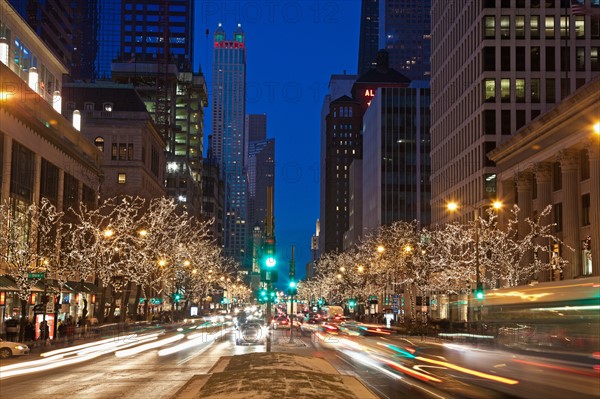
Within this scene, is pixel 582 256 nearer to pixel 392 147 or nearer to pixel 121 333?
pixel 121 333

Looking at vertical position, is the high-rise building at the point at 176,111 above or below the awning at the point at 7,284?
above

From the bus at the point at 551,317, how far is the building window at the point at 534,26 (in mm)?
77243

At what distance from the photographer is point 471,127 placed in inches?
3893

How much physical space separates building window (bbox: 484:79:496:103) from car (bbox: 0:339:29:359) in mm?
65207

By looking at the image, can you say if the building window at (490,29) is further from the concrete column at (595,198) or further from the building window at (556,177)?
the concrete column at (595,198)

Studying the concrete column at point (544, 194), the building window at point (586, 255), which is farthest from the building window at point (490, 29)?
the building window at point (586, 255)

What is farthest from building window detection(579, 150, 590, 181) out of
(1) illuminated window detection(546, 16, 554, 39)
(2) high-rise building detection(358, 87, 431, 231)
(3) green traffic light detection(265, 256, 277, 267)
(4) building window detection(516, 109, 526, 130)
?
(2) high-rise building detection(358, 87, 431, 231)

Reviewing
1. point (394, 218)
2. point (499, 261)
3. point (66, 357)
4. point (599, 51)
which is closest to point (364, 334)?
point (499, 261)

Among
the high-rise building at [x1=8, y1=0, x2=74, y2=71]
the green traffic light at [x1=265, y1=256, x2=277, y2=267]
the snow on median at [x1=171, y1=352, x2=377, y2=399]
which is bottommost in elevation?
the snow on median at [x1=171, y1=352, x2=377, y2=399]

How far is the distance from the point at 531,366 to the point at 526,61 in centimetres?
8048

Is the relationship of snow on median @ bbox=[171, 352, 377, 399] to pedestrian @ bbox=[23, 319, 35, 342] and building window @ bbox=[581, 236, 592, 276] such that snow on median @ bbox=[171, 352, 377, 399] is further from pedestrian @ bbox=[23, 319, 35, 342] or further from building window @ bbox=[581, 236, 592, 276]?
building window @ bbox=[581, 236, 592, 276]

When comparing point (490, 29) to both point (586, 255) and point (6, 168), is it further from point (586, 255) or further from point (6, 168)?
point (6, 168)

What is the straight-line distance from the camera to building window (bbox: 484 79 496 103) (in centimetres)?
9331

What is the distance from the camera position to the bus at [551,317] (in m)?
15.8
